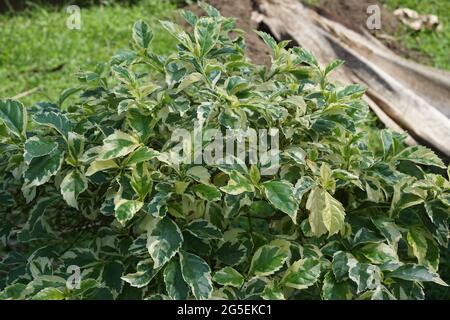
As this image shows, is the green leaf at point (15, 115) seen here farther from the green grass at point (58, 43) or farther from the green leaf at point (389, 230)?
the green grass at point (58, 43)

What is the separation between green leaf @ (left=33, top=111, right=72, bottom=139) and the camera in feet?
6.60

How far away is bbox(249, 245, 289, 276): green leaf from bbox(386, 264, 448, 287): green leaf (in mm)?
310

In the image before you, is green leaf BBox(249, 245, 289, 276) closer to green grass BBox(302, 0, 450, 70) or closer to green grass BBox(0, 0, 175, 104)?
green grass BBox(0, 0, 175, 104)

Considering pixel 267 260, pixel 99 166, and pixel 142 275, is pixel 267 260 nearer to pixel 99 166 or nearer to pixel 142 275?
pixel 142 275

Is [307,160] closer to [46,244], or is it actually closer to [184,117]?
[184,117]

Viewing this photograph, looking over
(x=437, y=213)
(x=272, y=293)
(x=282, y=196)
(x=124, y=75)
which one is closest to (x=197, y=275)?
(x=272, y=293)

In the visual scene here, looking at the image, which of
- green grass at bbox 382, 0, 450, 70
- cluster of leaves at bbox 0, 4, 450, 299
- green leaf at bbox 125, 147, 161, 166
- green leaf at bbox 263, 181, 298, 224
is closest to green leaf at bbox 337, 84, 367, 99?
cluster of leaves at bbox 0, 4, 450, 299

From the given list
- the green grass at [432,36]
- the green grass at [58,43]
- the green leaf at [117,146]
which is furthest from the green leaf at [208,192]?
the green grass at [432,36]

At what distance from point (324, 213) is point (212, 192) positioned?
1.07 feet

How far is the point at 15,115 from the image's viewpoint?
207 cm

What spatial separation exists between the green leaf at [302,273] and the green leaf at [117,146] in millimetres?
553

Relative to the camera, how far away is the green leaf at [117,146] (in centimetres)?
188

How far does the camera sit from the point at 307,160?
208 cm
